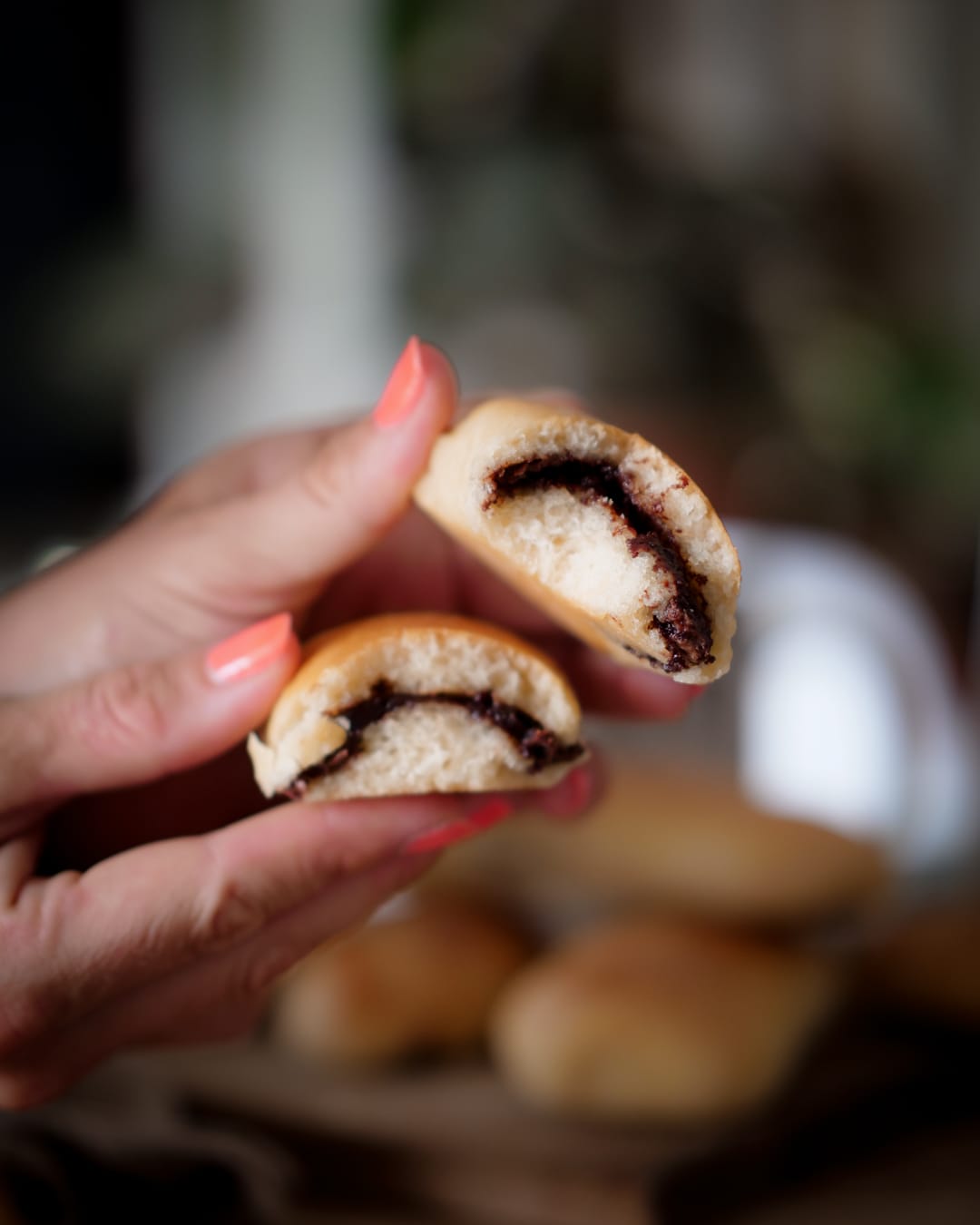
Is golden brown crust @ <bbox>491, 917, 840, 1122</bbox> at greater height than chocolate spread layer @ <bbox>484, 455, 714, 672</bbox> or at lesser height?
lesser

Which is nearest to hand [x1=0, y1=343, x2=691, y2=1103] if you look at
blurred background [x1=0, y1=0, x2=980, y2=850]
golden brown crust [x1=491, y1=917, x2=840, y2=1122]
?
golden brown crust [x1=491, y1=917, x2=840, y2=1122]

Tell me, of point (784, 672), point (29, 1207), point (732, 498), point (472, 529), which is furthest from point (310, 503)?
point (732, 498)

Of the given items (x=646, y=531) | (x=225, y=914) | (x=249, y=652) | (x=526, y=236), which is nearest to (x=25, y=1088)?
(x=225, y=914)

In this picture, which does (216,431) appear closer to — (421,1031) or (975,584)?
(975,584)

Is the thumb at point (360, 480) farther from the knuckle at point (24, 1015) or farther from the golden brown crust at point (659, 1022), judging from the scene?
the golden brown crust at point (659, 1022)

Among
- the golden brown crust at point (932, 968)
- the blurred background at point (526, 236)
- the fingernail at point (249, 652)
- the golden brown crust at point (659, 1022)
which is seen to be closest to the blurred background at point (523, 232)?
the blurred background at point (526, 236)

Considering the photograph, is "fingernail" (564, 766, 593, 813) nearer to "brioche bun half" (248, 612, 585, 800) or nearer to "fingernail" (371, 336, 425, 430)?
"brioche bun half" (248, 612, 585, 800)

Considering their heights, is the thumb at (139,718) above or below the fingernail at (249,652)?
below
